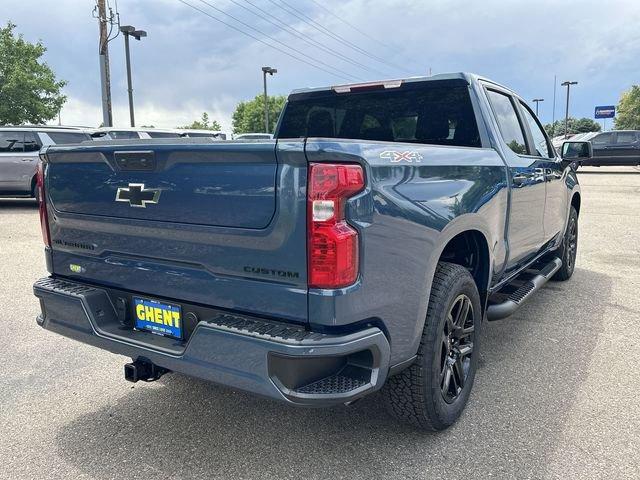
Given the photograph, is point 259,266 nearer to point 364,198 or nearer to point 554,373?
point 364,198

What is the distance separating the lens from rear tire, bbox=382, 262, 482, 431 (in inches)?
102

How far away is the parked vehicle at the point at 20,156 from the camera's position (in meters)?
12.1

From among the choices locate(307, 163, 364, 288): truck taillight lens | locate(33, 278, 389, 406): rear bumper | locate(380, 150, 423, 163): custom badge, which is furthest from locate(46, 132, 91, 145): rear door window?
locate(307, 163, 364, 288): truck taillight lens

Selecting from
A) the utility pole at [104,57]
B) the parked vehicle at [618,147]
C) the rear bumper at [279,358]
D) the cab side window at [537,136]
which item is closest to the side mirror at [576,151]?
the cab side window at [537,136]

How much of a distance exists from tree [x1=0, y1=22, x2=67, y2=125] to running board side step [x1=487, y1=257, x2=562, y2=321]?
106 ft

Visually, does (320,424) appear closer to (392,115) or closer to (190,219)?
(190,219)

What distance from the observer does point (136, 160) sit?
247 cm

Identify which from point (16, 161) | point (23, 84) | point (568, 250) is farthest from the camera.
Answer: point (23, 84)

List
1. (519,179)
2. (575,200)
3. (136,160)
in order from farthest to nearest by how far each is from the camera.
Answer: (575,200) < (519,179) < (136,160)

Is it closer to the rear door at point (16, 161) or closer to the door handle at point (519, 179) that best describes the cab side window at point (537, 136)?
the door handle at point (519, 179)

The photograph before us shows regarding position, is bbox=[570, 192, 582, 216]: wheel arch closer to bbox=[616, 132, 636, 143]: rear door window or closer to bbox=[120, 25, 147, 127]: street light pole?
bbox=[120, 25, 147, 127]: street light pole

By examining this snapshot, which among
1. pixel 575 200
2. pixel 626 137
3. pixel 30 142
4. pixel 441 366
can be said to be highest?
pixel 626 137

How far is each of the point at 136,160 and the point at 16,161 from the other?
11.6 metres

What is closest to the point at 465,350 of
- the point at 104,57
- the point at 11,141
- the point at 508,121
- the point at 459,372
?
the point at 459,372
